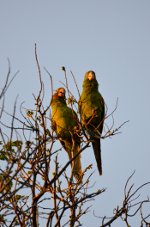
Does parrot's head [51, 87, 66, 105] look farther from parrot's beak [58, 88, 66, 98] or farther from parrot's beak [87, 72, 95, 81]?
parrot's beak [87, 72, 95, 81]

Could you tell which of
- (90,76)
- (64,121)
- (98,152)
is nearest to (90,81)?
(90,76)

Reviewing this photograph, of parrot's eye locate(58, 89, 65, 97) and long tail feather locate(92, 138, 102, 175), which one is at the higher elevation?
parrot's eye locate(58, 89, 65, 97)

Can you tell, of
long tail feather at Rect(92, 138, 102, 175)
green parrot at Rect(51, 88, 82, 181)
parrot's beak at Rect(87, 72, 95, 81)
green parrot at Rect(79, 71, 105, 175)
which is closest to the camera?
green parrot at Rect(79, 71, 105, 175)

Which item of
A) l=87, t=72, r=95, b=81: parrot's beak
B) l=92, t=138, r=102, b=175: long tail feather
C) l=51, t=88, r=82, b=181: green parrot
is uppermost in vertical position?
l=87, t=72, r=95, b=81: parrot's beak

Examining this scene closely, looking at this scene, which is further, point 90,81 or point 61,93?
point 61,93

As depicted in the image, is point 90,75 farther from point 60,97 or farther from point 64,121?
point 64,121

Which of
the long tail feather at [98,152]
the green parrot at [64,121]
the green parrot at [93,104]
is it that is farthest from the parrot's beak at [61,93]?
the long tail feather at [98,152]

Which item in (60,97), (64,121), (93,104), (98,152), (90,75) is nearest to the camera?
(93,104)

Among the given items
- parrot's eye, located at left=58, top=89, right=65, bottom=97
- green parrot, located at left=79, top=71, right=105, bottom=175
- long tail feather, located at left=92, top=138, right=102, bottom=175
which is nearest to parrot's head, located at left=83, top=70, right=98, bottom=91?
green parrot, located at left=79, top=71, right=105, bottom=175

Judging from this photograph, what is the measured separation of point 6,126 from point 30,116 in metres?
0.68

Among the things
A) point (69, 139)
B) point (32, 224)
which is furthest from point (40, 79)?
point (69, 139)

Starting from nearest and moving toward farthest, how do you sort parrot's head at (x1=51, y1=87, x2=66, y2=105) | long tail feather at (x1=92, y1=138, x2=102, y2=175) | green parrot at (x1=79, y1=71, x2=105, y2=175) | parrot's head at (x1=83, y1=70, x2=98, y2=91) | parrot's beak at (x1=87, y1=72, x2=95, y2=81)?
green parrot at (x1=79, y1=71, x2=105, y2=175) → long tail feather at (x1=92, y1=138, x2=102, y2=175) → parrot's head at (x1=83, y1=70, x2=98, y2=91) → parrot's beak at (x1=87, y1=72, x2=95, y2=81) → parrot's head at (x1=51, y1=87, x2=66, y2=105)

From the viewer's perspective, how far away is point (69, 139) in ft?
26.2

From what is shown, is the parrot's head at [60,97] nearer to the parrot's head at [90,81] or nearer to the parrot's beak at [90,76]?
the parrot's head at [90,81]
